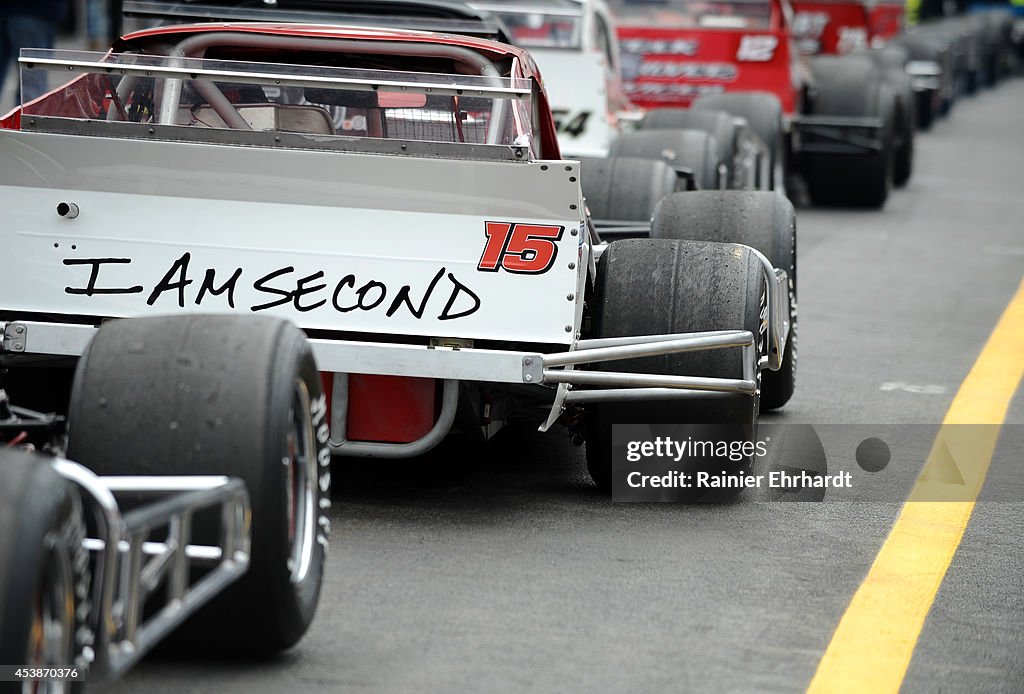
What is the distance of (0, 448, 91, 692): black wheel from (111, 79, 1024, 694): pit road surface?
627 mm

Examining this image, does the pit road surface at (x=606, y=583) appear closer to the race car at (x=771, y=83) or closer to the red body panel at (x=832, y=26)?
the race car at (x=771, y=83)

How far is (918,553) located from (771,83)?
396 inches

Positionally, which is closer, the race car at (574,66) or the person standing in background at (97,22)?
the race car at (574,66)

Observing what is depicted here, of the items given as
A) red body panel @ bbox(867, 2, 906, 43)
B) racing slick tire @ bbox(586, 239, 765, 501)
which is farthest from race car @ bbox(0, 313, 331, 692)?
red body panel @ bbox(867, 2, 906, 43)

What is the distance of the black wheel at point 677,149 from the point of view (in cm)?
939

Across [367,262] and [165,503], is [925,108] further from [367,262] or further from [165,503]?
[165,503]

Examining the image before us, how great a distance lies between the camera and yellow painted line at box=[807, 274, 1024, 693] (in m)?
3.85

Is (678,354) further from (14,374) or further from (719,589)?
(14,374)

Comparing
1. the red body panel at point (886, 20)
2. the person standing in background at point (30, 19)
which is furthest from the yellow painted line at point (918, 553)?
the red body panel at point (886, 20)

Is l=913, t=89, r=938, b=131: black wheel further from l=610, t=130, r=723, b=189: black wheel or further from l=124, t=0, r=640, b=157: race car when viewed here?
l=610, t=130, r=723, b=189: black wheel

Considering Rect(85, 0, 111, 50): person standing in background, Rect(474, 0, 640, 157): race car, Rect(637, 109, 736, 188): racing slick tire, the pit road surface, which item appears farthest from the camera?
Rect(85, 0, 111, 50): person standing in background

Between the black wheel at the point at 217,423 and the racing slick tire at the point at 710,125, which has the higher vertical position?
the black wheel at the point at 217,423

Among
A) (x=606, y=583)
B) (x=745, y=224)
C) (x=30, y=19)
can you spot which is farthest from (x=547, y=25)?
(x=606, y=583)

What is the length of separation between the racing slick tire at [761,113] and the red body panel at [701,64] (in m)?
1.84
